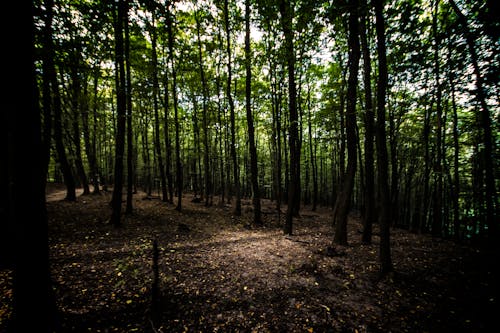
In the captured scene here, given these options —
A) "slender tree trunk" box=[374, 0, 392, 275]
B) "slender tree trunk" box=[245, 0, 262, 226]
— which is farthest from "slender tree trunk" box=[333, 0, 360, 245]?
"slender tree trunk" box=[245, 0, 262, 226]

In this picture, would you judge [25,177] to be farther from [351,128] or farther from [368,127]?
[368,127]

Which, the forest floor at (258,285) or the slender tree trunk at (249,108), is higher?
the slender tree trunk at (249,108)

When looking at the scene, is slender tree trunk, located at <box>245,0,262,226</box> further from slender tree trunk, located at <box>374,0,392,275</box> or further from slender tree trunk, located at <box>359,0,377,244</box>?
slender tree trunk, located at <box>374,0,392,275</box>

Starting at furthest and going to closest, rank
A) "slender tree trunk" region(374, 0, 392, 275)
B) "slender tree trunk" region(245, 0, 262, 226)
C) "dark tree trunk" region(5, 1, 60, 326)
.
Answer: "slender tree trunk" region(245, 0, 262, 226) → "slender tree trunk" region(374, 0, 392, 275) → "dark tree trunk" region(5, 1, 60, 326)

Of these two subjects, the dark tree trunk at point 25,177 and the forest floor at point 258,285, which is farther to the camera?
the forest floor at point 258,285

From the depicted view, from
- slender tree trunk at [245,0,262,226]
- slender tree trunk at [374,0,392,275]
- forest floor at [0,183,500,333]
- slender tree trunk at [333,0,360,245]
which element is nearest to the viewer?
forest floor at [0,183,500,333]

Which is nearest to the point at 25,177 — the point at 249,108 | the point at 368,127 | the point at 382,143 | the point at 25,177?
the point at 25,177

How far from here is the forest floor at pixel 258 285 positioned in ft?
11.7

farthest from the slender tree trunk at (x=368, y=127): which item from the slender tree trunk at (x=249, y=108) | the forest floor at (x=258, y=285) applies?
the slender tree trunk at (x=249, y=108)

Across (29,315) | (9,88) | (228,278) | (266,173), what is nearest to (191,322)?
→ (228,278)

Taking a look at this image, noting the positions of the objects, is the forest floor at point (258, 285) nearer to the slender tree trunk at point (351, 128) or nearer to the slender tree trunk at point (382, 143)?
the slender tree trunk at point (382, 143)

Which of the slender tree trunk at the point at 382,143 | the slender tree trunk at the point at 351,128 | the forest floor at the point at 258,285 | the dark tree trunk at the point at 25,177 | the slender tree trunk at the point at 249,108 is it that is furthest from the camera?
the slender tree trunk at the point at 249,108

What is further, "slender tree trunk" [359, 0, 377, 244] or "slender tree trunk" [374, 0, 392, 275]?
"slender tree trunk" [359, 0, 377, 244]

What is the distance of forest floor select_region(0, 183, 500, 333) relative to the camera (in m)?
3.57
